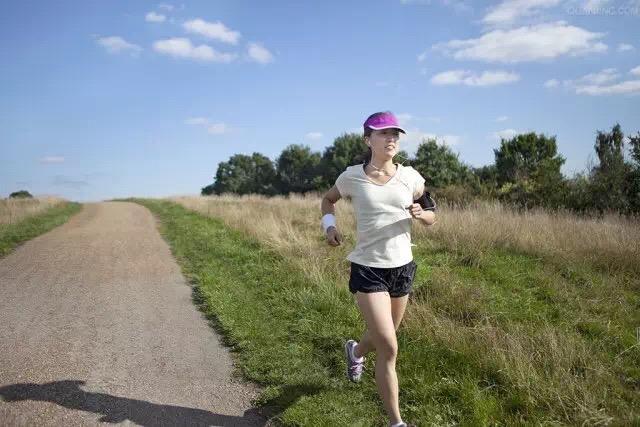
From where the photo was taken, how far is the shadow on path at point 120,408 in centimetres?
343

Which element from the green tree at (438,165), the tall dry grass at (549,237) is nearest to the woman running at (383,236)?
the tall dry grass at (549,237)

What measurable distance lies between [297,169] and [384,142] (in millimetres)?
56516

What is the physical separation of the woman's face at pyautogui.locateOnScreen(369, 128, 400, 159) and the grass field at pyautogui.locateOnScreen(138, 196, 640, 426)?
2.01 metres

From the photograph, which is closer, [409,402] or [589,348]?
[409,402]

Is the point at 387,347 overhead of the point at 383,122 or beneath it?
beneath

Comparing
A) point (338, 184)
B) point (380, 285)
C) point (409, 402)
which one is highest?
point (338, 184)

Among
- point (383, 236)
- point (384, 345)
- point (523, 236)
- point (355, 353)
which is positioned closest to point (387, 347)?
point (384, 345)

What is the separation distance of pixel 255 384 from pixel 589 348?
321 cm

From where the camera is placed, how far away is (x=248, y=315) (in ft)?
18.5

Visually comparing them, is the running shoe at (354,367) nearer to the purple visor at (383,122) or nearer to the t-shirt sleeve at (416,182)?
the t-shirt sleeve at (416,182)

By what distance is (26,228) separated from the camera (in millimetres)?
13852

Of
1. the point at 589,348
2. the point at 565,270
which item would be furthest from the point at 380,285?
the point at 565,270

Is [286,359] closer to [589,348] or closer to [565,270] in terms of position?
[589,348]

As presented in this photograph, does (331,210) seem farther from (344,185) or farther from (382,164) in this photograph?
(382,164)
